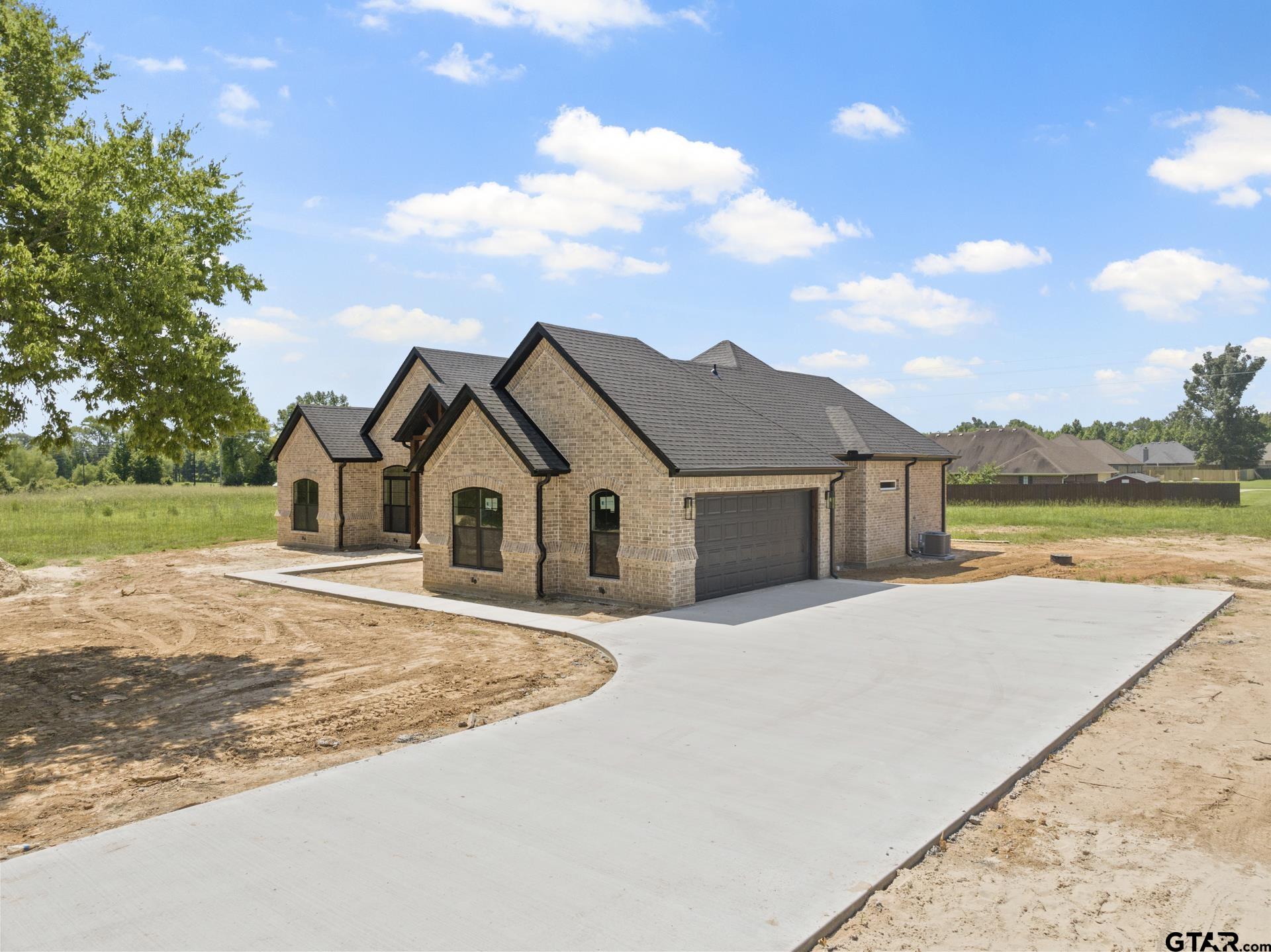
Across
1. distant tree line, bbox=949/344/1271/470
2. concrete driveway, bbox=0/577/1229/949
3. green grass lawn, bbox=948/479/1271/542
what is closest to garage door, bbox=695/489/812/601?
concrete driveway, bbox=0/577/1229/949

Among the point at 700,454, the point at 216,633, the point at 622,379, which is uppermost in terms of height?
the point at 622,379

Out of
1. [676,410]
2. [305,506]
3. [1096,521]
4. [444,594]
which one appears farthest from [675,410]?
[1096,521]

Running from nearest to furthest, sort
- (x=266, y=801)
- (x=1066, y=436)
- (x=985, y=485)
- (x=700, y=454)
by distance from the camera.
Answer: (x=266, y=801)
(x=700, y=454)
(x=985, y=485)
(x=1066, y=436)

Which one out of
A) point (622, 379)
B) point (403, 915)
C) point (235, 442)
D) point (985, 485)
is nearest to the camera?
point (403, 915)

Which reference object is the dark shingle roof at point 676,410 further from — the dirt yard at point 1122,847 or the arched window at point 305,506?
the arched window at point 305,506

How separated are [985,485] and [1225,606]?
32.7 metres

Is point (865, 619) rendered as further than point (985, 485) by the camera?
No

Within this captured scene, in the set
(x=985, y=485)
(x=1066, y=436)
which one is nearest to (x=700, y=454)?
(x=985, y=485)

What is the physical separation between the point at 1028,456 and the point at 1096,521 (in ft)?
85.5

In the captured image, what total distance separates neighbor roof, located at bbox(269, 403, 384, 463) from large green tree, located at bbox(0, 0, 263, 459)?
1628cm

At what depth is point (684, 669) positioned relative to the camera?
36.1ft

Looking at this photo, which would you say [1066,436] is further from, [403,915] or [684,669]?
[403,915]

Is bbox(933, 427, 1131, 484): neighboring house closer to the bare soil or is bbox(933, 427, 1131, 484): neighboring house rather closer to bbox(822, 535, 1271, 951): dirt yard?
the bare soil

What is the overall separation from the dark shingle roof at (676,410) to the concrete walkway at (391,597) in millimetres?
3752
